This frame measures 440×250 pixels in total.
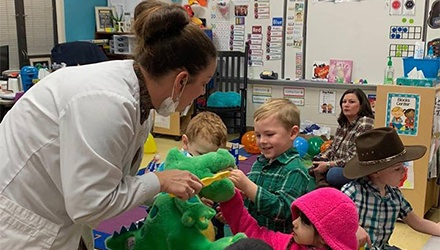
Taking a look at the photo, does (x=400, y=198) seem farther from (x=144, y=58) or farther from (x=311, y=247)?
(x=144, y=58)

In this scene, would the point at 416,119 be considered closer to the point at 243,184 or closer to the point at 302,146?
the point at 302,146

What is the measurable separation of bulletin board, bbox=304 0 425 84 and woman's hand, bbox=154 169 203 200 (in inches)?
170

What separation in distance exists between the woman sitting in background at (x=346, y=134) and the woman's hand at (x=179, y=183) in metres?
2.27

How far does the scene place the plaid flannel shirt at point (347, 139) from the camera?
349 cm

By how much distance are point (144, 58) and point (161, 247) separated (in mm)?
551

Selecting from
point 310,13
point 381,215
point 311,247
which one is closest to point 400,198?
point 381,215

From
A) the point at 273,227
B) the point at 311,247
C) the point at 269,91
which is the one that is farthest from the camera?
the point at 269,91

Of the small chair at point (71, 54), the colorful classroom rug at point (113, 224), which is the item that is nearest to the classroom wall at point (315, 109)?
the small chair at point (71, 54)

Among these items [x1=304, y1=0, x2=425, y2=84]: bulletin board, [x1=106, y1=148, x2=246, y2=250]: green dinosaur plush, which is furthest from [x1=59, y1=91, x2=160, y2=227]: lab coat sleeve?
[x1=304, y1=0, x2=425, y2=84]: bulletin board

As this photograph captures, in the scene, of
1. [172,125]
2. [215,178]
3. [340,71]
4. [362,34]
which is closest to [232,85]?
[172,125]

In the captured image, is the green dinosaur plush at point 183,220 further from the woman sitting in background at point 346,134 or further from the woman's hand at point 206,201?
the woman sitting in background at point 346,134

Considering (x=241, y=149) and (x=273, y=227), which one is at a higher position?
(x=273, y=227)

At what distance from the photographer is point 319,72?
5.50m

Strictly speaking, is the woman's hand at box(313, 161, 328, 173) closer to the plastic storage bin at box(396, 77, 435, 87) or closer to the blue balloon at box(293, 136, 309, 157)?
the plastic storage bin at box(396, 77, 435, 87)
